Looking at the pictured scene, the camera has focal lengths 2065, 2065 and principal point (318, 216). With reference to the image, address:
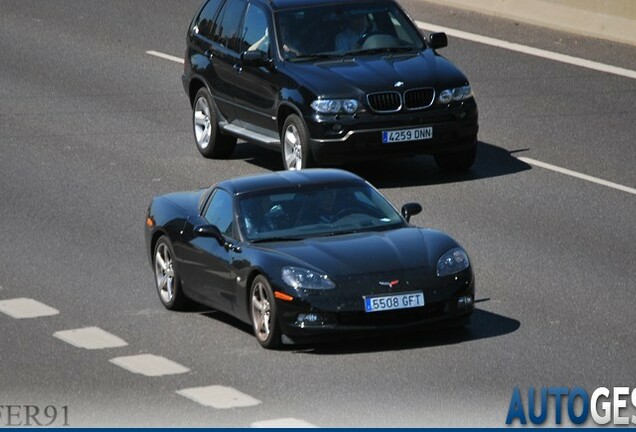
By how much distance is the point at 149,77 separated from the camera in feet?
94.4

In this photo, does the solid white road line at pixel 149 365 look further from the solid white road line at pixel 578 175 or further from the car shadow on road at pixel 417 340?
the solid white road line at pixel 578 175

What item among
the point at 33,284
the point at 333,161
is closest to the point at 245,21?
the point at 333,161

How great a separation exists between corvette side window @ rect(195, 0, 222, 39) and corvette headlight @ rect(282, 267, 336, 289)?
30.7 ft

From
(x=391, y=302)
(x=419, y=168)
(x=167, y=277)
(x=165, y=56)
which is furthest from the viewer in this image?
(x=165, y=56)

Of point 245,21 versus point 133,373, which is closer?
point 133,373

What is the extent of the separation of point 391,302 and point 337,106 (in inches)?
266

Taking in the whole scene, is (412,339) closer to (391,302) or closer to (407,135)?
(391,302)

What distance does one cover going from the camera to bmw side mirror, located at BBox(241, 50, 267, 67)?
2364 cm

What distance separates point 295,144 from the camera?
23234 millimetres

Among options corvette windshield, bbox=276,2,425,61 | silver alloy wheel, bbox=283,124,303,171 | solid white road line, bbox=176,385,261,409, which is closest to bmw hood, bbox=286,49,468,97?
corvette windshield, bbox=276,2,425,61

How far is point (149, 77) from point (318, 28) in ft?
18.2

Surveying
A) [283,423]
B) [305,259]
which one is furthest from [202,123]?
[283,423]

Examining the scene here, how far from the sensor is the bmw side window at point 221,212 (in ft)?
57.7

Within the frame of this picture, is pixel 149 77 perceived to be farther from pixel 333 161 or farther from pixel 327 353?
pixel 327 353
